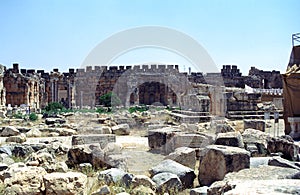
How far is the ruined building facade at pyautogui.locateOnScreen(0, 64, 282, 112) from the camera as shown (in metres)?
35.5

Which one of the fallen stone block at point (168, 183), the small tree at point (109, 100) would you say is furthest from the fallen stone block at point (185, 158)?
the small tree at point (109, 100)

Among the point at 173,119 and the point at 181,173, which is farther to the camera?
the point at 173,119

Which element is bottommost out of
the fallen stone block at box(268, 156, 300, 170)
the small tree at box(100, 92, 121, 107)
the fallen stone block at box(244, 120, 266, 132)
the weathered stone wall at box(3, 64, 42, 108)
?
the fallen stone block at box(268, 156, 300, 170)

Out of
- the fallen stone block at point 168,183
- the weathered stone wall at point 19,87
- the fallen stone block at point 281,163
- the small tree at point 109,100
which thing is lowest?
the fallen stone block at point 168,183

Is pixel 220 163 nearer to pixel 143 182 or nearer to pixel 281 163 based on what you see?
pixel 281 163

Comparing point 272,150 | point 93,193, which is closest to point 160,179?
point 93,193

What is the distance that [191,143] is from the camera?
28.6 feet

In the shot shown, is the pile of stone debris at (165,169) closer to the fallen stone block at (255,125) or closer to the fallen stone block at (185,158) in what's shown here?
the fallen stone block at (185,158)

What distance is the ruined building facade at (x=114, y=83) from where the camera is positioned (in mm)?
35469

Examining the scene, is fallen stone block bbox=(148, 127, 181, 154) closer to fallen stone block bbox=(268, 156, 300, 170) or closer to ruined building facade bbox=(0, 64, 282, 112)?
fallen stone block bbox=(268, 156, 300, 170)

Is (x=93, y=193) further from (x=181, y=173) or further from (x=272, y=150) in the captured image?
(x=272, y=150)

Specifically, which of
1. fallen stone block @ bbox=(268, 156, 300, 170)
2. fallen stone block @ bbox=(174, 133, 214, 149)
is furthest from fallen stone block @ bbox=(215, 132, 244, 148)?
fallen stone block @ bbox=(268, 156, 300, 170)

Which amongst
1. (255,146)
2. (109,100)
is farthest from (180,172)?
(109,100)

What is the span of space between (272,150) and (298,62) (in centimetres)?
676
